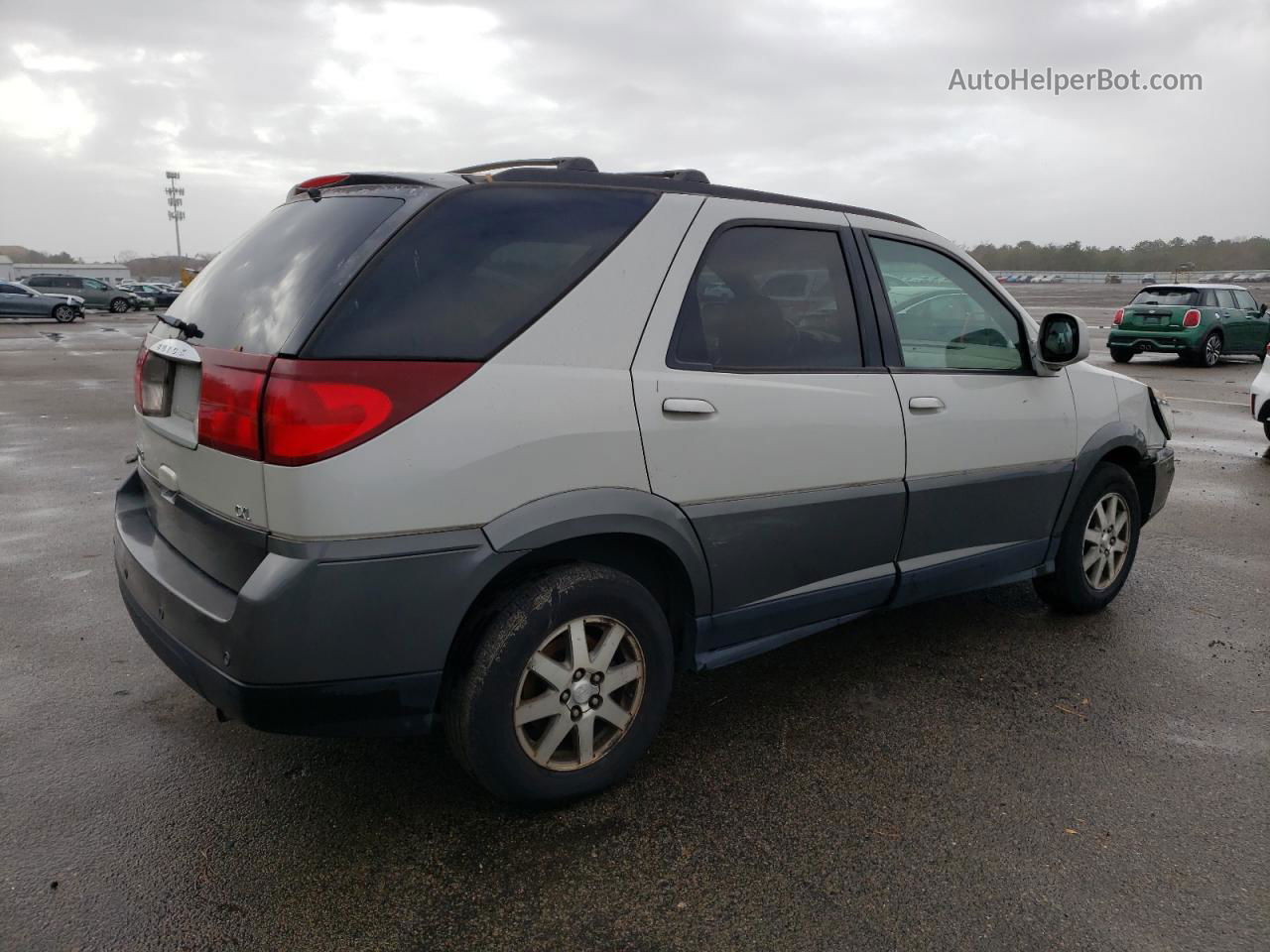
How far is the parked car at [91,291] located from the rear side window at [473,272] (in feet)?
151

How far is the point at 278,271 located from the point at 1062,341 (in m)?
3.04

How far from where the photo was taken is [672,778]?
2.95m

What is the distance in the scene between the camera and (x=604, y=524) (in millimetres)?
2623

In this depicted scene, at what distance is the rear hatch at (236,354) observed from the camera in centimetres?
235

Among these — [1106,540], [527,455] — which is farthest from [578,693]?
[1106,540]

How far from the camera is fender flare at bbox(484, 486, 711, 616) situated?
8.13ft

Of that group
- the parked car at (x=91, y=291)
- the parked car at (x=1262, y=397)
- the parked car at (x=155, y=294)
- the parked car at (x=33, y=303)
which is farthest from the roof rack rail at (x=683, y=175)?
the parked car at (x=155, y=294)

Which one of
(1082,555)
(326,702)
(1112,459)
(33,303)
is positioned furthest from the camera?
(33,303)

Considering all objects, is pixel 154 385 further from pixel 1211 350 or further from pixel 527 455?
pixel 1211 350

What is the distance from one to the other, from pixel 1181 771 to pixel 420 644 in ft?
8.01

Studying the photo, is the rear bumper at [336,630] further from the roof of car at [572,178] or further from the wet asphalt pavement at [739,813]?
the roof of car at [572,178]

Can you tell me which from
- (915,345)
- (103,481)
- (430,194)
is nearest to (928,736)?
(915,345)

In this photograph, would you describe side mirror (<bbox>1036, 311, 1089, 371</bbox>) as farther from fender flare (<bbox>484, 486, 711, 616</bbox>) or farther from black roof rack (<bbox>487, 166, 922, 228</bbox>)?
fender flare (<bbox>484, 486, 711, 616</bbox>)

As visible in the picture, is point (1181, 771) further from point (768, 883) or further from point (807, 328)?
point (807, 328)
